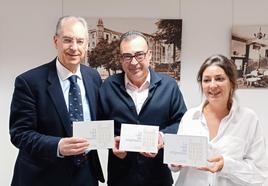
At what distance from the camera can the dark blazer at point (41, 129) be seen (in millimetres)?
1907

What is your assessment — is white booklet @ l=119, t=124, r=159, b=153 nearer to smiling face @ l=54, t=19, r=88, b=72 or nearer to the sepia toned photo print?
smiling face @ l=54, t=19, r=88, b=72

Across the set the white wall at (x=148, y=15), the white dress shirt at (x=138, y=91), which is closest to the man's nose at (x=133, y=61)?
the white dress shirt at (x=138, y=91)

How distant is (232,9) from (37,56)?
73.7 inches

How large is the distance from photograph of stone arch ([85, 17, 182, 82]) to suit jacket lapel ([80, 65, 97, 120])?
1272 millimetres

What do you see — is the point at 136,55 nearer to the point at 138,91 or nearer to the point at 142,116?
the point at 138,91

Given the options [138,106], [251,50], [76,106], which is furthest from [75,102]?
[251,50]

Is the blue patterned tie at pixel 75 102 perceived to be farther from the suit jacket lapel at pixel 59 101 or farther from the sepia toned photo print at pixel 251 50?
the sepia toned photo print at pixel 251 50

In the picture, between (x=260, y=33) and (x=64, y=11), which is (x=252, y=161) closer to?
(x=260, y=33)

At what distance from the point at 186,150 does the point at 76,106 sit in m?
0.62

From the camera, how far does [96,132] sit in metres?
1.95

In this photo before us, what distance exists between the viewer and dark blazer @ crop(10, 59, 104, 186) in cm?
191

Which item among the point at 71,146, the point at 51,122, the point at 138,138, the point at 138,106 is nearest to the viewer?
the point at 71,146

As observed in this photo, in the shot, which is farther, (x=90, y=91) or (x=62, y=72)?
(x=90, y=91)

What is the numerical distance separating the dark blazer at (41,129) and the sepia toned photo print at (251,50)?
2.00 m
